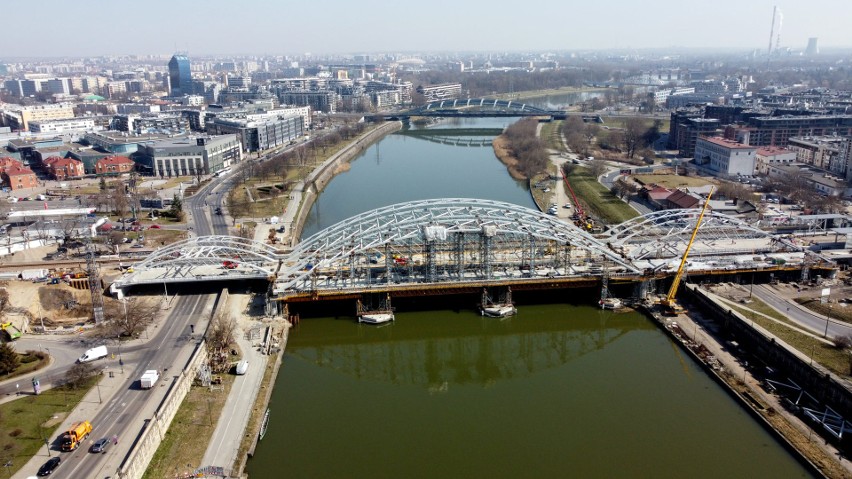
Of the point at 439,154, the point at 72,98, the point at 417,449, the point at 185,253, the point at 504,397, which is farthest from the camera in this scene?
the point at 72,98

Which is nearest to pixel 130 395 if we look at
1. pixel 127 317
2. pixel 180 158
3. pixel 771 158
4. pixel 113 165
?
pixel 127 317

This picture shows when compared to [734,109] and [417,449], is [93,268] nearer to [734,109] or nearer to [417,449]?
[417,449]

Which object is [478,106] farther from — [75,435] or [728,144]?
[75,435]

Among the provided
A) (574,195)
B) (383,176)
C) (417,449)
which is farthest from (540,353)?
(383,176)

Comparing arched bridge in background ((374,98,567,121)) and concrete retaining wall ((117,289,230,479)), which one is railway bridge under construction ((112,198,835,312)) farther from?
arched bridge in background ((374,98,567,121))

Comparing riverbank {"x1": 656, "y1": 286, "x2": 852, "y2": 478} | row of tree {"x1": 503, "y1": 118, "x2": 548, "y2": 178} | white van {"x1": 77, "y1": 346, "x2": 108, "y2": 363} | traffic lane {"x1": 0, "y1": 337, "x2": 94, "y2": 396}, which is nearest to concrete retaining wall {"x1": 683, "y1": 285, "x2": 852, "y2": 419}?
riverbank {"x1": 656, "y1": 286, "x2": 852, "y2": 478}

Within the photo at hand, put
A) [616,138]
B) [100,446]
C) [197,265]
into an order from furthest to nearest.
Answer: [616,138] < [197,265] < [100,446]
